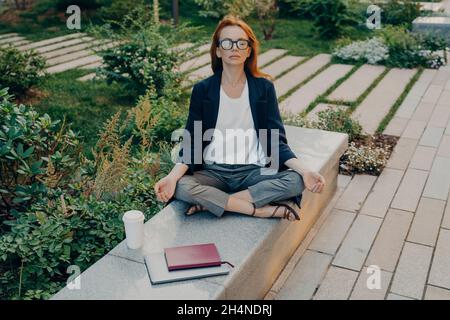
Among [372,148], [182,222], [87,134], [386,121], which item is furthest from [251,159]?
[386,121]

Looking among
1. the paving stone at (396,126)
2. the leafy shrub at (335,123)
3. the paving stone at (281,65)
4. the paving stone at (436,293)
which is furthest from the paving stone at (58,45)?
the paving stone at (436,293)

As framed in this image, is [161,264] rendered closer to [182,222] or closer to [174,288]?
[174,288]

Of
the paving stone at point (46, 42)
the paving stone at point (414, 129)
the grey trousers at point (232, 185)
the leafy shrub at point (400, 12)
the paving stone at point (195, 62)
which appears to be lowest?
the paving stone at point (414, 129)

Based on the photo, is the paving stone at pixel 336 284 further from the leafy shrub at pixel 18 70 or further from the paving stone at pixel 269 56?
the paving stone at pixel 269 56

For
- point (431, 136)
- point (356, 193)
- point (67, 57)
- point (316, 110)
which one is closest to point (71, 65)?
point (67, 57)

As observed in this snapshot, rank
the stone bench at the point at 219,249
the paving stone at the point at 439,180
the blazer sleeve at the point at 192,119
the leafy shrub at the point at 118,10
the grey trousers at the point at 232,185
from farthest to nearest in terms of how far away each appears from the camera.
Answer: the leafy shrub at the point at 118,10
the paving stone at the point at 439,180
the blazer sleeve at the point at 192,119
the grey trousers at the point at 232,185
the stone bench at the point at 219,249

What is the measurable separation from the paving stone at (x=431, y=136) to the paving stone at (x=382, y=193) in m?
0.83

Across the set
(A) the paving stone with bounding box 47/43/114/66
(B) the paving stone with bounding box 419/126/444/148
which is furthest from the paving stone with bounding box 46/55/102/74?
(B) the paving stone with bounding box 419/126/444/148

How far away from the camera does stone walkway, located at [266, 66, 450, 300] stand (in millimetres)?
3441

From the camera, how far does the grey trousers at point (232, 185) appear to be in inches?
135

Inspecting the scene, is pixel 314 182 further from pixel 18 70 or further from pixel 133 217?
pixel 18 70

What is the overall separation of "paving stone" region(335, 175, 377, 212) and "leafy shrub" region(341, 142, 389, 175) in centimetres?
10

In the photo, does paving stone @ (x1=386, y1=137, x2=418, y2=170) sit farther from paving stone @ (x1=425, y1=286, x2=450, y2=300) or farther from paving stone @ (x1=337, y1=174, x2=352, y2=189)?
paving stone @ (x1=425, y1=286, x2=450, y2=300)

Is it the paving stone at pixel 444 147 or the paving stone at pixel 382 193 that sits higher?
the paving stone at pixel 382 193
